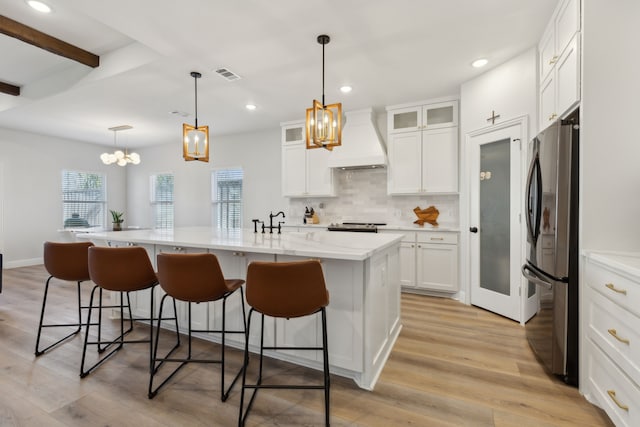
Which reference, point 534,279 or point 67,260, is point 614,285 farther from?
point 67,260

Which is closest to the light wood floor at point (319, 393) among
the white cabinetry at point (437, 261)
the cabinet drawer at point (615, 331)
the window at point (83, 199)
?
the cabinet drawer at point (615, 331)

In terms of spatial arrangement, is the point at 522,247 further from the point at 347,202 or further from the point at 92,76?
the point at 92,76

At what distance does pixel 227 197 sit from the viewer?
6.48 m

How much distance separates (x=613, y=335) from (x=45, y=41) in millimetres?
5065

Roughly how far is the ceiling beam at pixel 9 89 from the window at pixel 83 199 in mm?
2631

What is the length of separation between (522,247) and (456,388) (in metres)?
1.76

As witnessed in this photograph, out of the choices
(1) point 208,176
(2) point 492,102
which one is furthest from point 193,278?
(1) point 208,176

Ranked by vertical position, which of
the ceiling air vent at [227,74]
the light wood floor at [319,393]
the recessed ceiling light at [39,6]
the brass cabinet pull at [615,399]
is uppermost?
the recessed ceiling light at [39,6]

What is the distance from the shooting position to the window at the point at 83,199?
21.9 ft

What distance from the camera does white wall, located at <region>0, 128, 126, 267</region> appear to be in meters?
5.79

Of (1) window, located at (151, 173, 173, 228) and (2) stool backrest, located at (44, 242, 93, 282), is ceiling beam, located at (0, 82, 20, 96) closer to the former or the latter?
(1) window, located at (151, 173, 173, 228)

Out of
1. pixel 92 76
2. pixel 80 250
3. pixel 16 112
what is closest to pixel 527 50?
pixel 80 250

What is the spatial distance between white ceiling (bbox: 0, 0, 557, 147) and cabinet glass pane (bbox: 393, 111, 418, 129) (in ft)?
0.76

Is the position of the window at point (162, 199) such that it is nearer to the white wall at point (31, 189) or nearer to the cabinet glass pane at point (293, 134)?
the white wall at point (31, 189)
